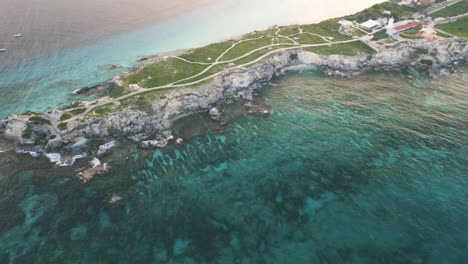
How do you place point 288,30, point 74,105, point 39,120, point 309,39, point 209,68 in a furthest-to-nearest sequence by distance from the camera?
point 288,30, point 309,39, point 209,68, point 74,105, point 39,120

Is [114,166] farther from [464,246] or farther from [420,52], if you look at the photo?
[420,52]

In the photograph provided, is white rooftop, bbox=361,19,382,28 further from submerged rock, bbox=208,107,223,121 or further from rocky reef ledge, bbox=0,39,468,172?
submerged rock, bbox=208,107,223,121

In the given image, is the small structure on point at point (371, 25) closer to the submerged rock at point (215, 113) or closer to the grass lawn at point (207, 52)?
the grass lawn at point (207, 52)

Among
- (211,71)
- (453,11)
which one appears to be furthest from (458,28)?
(211,71)

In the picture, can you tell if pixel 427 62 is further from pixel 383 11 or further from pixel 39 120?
pixel 39 120

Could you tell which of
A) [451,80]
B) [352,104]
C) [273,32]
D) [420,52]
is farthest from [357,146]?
[273,32]

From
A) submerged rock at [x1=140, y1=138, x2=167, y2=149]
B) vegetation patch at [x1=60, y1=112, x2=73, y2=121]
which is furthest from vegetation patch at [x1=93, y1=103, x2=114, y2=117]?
submerged rock at [x1=140, y1=138, x2=167, y2=149]
